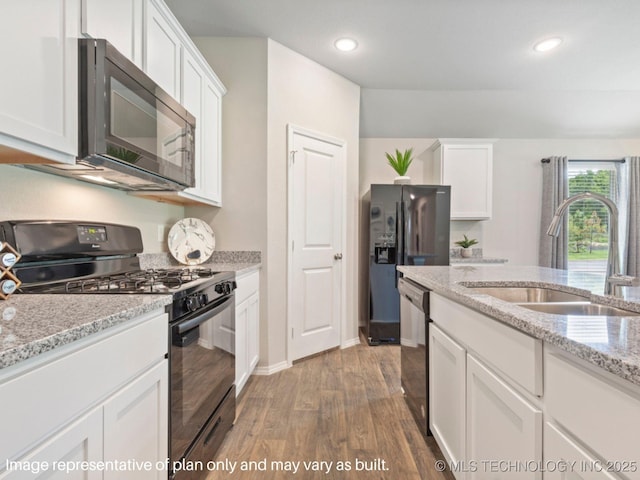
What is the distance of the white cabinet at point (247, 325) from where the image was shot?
1.98 meters

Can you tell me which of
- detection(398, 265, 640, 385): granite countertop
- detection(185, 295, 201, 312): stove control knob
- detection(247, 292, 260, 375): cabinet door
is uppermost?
detection(398, 265, 640, 385): granite countertop

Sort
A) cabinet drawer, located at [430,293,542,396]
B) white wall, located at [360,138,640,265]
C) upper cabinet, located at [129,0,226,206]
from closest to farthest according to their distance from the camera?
cabinet drawer, located at [430,293,542,396] → upper cabinet, located at [129,0,226,206] → white wall, located at [360,138,640,265]

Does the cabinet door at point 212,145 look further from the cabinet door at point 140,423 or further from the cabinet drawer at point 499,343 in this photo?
the cabinet drawer at point 499,343

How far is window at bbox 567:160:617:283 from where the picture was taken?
425 cm

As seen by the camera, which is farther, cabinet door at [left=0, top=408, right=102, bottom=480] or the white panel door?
the white panel door

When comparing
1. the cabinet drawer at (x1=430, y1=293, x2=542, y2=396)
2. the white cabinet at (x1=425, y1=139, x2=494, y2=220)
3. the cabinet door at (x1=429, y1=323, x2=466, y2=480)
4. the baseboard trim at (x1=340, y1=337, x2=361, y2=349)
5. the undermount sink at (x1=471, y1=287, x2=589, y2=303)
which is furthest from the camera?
the white cabinet at (x1=425, y1=139, x2=494, y2=220)

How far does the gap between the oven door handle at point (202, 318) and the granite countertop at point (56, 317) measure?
0.14 meters

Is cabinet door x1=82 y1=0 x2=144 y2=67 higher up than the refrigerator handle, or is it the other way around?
cabinet door x1=82 y1=0 x2=144 y2=67

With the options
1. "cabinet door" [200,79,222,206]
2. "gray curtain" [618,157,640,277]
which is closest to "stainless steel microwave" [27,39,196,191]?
"cabinet door" [200,79,222,206]

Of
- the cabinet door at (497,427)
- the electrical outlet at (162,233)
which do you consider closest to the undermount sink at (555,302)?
the cabinet door at (497,427)

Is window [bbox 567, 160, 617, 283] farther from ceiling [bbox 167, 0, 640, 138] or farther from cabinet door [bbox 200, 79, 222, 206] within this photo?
cabinet door [bbox 200, 79, 222, 206]

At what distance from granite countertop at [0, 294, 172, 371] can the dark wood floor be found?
1.05 m

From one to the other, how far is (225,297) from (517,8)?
2814 mm

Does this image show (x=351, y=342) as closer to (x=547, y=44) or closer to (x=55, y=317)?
(x=55, y=317)
